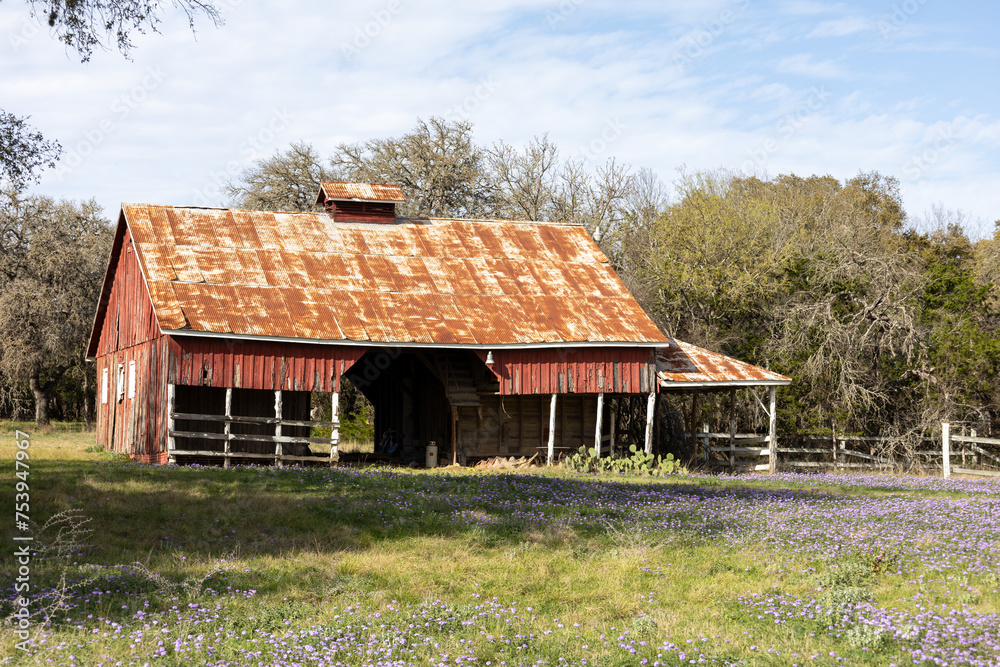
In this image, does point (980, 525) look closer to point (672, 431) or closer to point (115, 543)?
point (115, 543)

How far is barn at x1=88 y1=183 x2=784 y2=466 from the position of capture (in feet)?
79.0

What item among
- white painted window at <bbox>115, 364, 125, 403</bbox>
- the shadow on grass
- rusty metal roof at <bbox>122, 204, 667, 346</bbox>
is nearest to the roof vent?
rusty metal roof at <bbox>122, 204, 667, 346</bbox>

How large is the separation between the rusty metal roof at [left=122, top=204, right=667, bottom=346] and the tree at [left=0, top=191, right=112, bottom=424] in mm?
16717

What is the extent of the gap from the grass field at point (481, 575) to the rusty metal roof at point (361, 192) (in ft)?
45.6

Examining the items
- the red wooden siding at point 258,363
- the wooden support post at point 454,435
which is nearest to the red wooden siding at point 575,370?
the wooden support post at point 454,435

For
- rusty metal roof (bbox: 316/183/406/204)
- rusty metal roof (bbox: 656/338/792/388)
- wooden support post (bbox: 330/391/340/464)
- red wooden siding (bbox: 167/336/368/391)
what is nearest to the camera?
red wooden siding (bbox: 167/336/368/391)

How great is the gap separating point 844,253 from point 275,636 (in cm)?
2942

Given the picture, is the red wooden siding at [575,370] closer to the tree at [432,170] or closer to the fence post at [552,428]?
the fence post at [552,428]

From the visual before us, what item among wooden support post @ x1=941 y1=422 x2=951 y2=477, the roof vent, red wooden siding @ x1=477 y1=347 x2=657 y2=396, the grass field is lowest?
the grass field

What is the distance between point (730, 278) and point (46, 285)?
30.0 m

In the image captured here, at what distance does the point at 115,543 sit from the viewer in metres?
12.3

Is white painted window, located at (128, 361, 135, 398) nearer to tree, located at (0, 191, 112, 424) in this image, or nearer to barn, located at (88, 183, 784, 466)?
barn, located at (88, 183, 784, 466)

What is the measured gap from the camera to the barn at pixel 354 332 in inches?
948

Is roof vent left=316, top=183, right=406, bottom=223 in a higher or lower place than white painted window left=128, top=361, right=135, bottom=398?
higher
